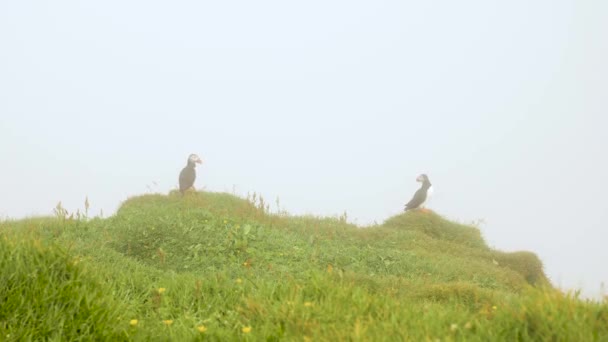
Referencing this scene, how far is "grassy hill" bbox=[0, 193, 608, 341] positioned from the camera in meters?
5.44

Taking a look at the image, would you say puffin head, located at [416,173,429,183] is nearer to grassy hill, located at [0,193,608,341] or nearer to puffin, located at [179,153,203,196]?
puffin, located at [179,153,203,196]

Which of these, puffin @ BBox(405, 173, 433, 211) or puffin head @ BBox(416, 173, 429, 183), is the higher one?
puffin head @ BBox(416, 173, 429, 183)

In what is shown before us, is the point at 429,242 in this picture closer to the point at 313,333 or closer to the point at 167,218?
the point at 167,218

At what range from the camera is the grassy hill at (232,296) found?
5441 millimetres

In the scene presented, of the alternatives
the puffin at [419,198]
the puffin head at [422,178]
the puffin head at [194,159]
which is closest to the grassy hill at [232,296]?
the puffin head at [194,159]

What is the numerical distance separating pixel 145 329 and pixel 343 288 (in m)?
2.35

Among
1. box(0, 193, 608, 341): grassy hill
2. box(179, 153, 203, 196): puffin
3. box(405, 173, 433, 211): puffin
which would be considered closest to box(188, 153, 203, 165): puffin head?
box(179, 153, 203, 196): puffin

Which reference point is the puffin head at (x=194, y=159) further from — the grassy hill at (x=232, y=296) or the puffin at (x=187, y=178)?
the grassy hill at (x=232, y=296)

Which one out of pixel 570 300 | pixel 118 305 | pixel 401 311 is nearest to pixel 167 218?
pixel 118 305

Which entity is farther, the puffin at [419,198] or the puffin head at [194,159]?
the puffin at [419,198]

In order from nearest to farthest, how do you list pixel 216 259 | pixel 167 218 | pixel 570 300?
pixel 570 300 → pixel 216 259 → pixel 167 218

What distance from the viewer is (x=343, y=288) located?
6828 mm

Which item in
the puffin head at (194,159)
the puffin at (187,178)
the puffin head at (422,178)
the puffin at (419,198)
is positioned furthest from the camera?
the puffin head at (422,178)

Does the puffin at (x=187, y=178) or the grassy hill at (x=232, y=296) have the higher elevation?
the puffin at (x=187, y=178)
